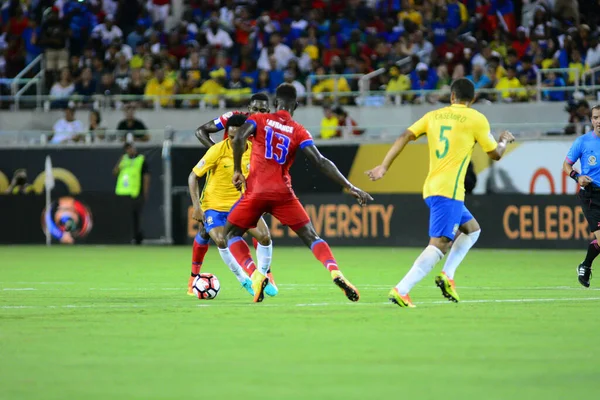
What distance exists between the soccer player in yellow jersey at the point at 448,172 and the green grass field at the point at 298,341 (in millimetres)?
392

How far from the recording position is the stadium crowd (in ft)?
86.2

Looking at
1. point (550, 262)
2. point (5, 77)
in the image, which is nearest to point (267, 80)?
point (5, 77)

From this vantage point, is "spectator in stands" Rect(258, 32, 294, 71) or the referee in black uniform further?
"spectator in stands" Rect(258, 32, 294, 71)

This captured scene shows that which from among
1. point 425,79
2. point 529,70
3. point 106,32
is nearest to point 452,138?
point 529,70

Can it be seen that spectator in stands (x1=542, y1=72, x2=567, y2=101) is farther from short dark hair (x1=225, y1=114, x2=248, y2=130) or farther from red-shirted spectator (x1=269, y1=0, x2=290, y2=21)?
short dark hair (x1=225, y1=114, x2=248, y2=130)

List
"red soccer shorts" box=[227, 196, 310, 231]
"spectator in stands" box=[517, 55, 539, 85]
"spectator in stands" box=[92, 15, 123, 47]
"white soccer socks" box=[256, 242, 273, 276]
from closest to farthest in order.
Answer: "red soccer shorts" box=[227, 196, 310, 231] → "white soccer socks" box=[256, 242, 273, 276] → "spectator in stands" box=[517, 55, 539, 85] → "spectator in stands" box=[92, 15, 123, 47]

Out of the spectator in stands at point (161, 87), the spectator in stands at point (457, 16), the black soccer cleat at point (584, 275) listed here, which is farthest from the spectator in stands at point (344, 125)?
the black soccer cleat at point (584, 275)

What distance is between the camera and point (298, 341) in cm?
902

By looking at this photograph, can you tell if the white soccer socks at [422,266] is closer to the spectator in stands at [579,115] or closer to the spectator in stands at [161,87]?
the spectator in stands at [579,115]

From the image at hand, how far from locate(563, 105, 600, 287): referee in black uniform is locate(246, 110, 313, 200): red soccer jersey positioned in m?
4.19

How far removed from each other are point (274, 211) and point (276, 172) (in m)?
0.39

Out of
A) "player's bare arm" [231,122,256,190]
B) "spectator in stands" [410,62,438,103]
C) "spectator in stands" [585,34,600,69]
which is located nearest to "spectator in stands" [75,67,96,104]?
"spectator in stands" [410,62,438,103]

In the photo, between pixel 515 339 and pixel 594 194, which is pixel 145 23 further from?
pixel 515 339

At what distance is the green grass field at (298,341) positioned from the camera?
22.7 feet
